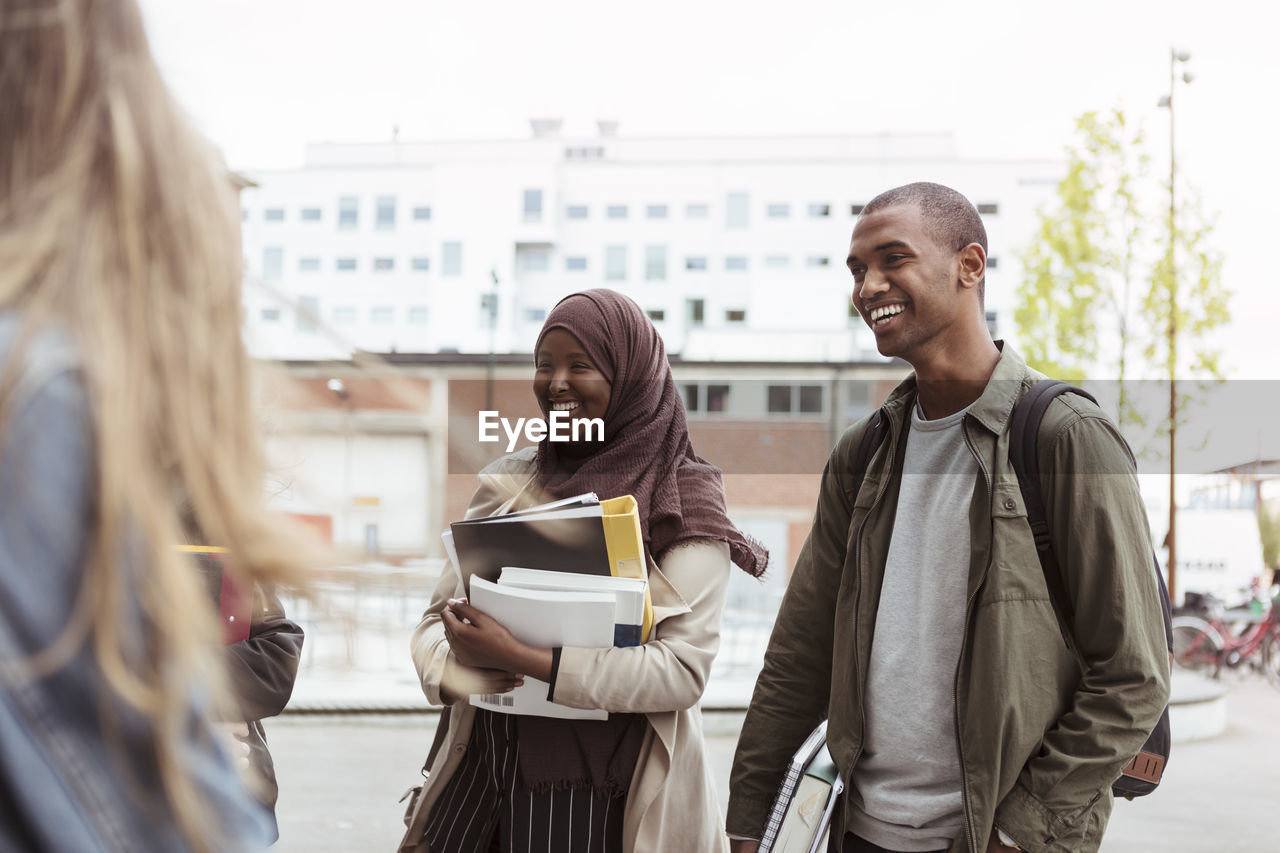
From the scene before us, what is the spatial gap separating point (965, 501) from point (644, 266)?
192ft

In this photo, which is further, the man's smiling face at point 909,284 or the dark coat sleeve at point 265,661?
the man's smiling face at point 909,284

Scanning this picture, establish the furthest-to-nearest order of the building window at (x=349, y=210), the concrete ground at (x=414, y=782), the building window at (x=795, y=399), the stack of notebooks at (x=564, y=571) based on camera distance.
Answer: the building window at (x=349, y=210) → the building window at (x=795, y=399) → the concrete ground at (x=414, y=782) → the stack of notebooks at (x=564, y=571)

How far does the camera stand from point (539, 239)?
60.0 metres

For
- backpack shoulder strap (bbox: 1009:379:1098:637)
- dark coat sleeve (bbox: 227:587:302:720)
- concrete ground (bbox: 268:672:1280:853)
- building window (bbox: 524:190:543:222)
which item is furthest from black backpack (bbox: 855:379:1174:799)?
building window (bbox: 524:190:543:222)

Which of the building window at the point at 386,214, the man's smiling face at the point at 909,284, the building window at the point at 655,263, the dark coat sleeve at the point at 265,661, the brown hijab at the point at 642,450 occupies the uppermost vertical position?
the building window at the point at 386,214

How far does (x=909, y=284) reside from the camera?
2.08 m

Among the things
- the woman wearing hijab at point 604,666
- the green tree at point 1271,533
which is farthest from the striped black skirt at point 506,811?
the green tree at point 1271,533

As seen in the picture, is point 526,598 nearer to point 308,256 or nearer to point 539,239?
point 539,239

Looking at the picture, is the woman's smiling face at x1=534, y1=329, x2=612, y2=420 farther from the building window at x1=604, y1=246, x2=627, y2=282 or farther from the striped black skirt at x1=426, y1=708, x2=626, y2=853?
the building window at x1=604, y1=246, x2=627, y2=282

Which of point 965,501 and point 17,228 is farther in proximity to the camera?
point 965,501

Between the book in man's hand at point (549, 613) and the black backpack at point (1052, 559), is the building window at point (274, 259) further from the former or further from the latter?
the black backpack at point (1052, 559)

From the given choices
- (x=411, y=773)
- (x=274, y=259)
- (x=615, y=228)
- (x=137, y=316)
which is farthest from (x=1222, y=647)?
(x=274, y=259)

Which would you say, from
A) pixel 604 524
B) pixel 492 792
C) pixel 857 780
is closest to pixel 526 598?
pixel 604 524

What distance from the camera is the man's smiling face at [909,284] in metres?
2.08
